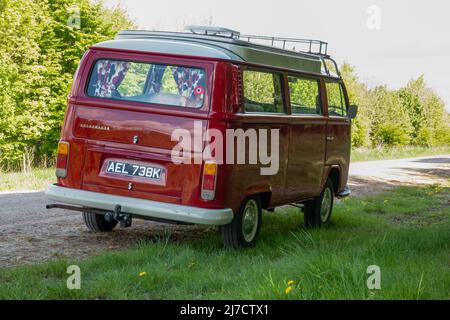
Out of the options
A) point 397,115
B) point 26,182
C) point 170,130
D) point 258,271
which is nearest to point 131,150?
point 170,130

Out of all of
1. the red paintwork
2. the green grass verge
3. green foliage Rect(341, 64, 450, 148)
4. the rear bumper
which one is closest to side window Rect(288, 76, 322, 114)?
the red paintwork

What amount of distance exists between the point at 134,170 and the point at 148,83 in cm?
94

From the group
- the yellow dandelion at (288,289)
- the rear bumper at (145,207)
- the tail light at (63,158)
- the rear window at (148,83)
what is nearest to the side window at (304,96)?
the rear window at (148,83)

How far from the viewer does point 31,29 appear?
90.0 feet

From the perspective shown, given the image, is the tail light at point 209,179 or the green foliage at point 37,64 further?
the green foliage at point 37,64

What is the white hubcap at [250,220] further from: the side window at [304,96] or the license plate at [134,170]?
the side window at [304,96]

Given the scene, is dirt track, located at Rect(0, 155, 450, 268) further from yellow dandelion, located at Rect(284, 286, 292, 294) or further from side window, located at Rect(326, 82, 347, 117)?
yellow dandelion, located at Rect(284, 286, 292, 294)

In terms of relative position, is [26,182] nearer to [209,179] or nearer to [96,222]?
[96,222]

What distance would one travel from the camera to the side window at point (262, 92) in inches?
295

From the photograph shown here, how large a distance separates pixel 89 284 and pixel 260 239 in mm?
3063

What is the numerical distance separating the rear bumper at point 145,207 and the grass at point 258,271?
1.09 feet
